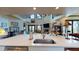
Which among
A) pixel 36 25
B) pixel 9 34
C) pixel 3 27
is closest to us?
pixel 36 25

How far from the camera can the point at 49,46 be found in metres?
2.15

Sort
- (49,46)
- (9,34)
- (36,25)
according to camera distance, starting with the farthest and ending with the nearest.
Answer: (9,34), (36,25), (49,46)
